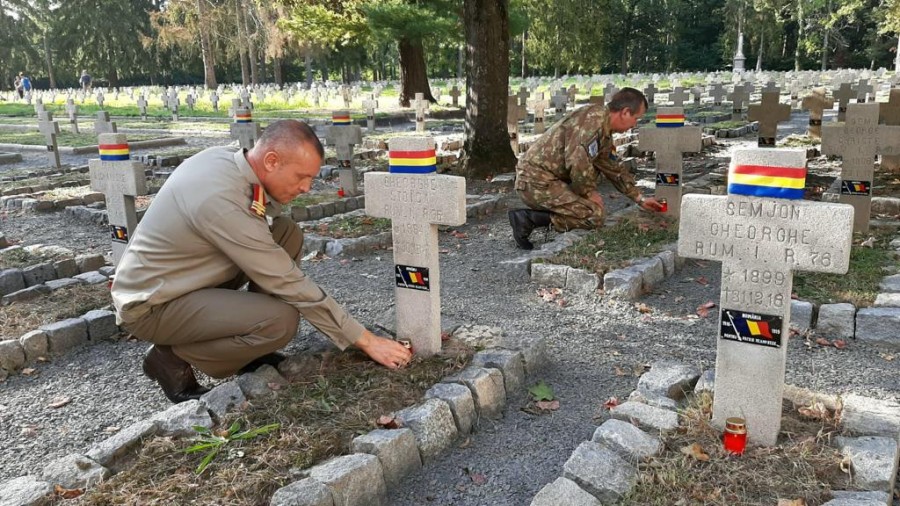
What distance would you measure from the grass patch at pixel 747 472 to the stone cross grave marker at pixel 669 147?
457 cm

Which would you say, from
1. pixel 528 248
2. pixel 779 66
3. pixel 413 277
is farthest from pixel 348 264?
pixel 779 66

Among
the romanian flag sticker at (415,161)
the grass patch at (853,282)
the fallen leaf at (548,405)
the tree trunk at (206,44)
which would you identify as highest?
the tree trunk at (206,44)

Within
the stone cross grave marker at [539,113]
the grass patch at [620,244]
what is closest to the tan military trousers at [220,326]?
the grass patch at [620,244]

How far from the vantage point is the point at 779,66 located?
5347 cm

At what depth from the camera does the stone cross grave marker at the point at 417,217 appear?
11.8 ft

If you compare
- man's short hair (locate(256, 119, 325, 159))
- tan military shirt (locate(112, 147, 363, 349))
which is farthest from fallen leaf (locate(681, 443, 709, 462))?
man's short hair (locate(256, 119, 325, 159))

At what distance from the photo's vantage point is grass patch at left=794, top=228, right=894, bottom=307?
4.69 meters

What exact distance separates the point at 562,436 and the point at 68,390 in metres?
2.85

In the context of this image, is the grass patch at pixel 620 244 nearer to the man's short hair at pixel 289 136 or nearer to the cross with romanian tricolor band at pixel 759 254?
the cross with romanian tricolor band at pixel 759 254

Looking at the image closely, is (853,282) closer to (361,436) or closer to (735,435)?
(735,435)

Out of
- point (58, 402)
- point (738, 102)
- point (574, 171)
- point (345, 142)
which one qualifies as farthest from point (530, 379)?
point (738, 102)

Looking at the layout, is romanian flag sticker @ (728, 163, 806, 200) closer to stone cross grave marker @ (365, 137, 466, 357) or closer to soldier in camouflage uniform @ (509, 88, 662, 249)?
stone cross grave marker @ (365, 137, 466, 357)

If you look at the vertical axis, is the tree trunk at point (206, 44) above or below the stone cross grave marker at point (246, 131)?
above

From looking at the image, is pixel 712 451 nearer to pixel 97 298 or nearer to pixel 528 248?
pixel 528 248
